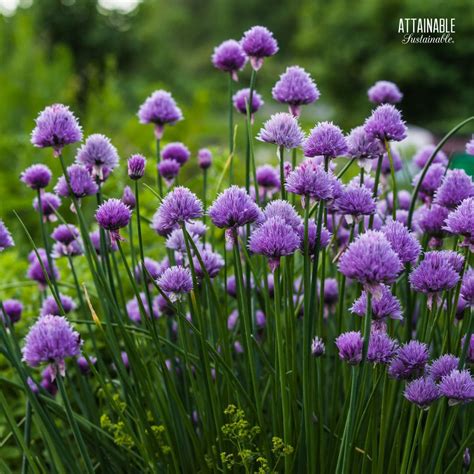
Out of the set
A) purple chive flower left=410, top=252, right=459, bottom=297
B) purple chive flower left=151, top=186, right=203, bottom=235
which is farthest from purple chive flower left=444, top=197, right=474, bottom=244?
purple chive flower left=151, top=186, right=203, bottom=235

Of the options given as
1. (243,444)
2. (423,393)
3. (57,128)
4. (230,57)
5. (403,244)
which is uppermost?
(230,57)

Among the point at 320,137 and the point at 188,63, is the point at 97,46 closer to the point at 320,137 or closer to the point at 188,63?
the point at 320,137

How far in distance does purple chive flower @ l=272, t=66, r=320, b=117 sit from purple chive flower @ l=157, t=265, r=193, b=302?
1.56 ft

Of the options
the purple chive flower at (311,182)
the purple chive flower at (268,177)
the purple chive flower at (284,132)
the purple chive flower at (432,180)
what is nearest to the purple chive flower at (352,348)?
the purple chive flower at (311,182)

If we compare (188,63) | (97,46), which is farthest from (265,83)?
(97,46)

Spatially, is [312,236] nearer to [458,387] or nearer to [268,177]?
[458,387]

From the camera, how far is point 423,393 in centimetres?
119

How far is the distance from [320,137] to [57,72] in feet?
21.9

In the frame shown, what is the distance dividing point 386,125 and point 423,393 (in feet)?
1.70

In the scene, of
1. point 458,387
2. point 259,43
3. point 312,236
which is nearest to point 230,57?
point 259,43

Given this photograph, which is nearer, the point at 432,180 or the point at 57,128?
the point at 57,128

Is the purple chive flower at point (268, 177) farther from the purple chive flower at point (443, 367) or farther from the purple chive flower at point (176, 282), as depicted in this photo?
the purple chive flower at point (443, 367)

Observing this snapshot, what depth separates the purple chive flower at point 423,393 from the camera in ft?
3.91

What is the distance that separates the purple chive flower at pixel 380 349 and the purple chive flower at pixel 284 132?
39 centimetres
